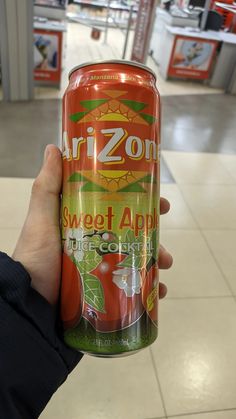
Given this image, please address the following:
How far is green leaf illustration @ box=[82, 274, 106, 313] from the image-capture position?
582 mm

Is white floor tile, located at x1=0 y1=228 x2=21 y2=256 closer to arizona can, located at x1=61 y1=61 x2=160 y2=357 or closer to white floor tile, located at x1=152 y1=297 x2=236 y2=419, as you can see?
white floor tile, located at x1=152 y1=297 x2=236 y2=419

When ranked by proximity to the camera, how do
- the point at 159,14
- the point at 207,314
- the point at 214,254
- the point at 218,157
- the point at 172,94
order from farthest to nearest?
1. the point at 159,14
2. the point at 172,94
3. the point at 218,157
4. the point at 214,254
5. the point at 207,314

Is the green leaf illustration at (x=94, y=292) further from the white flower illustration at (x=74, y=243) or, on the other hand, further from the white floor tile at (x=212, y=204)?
the white floor tile at (x=212, y=204)

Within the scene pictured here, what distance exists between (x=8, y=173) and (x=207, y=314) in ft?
4.37

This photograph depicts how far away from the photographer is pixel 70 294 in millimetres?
616

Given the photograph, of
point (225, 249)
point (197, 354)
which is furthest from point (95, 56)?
point (197, 354)

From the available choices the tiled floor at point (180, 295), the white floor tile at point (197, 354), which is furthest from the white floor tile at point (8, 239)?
the white floor tile at point (197, 354)

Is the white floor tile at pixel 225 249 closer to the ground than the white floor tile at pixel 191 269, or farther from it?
closer to the ground

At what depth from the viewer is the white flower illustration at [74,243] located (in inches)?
23.5

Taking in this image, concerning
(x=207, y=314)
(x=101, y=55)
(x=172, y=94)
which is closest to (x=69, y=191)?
(x=207, y=314)

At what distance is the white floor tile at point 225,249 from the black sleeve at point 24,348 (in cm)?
104

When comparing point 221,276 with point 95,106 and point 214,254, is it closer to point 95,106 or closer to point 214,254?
point 214,254

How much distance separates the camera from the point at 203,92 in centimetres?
389

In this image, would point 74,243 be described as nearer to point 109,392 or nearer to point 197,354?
point 109,392
